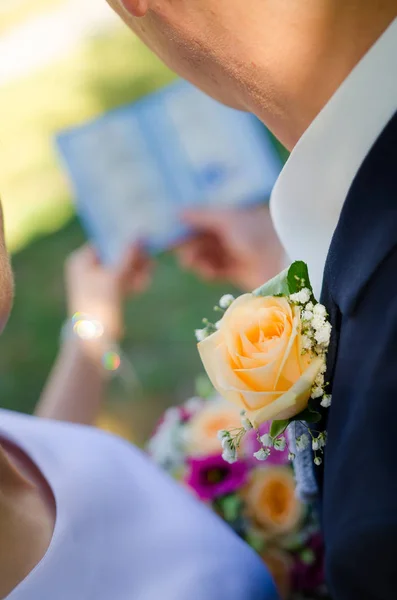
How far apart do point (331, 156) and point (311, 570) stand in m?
0.69

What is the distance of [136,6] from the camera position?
674mm

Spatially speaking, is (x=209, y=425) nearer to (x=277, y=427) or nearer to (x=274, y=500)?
(x=274, y=500)

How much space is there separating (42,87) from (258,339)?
8.12ft

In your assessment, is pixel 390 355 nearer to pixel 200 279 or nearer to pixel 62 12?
pixel 200 279

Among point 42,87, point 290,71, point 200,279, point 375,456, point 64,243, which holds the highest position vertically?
point 290,71

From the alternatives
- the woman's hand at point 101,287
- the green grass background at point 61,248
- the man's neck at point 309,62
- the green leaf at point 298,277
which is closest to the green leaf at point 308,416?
the green leaf at point 298,277

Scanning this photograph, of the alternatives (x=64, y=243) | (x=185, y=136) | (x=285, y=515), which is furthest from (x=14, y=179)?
(x=285, y=515)

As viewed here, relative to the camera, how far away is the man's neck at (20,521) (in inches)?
29.6

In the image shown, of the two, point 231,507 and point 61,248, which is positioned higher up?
point 231,507

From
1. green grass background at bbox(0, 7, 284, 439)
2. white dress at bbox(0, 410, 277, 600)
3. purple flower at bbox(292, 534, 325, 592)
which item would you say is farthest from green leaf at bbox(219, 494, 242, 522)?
green grass background at bbox(0, 7, 284, 439)

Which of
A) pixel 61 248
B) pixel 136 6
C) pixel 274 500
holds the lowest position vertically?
pixel 61 248

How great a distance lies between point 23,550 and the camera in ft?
2.52

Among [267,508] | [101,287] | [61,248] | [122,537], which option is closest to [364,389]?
[122,537]

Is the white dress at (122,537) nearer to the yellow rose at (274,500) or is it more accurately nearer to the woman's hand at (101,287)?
the yellow rose at (274,500)
